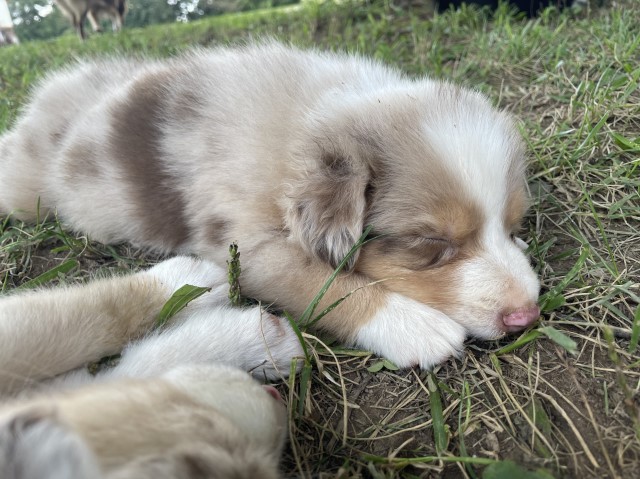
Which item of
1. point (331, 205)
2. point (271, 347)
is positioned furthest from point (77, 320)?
point (331, 205)

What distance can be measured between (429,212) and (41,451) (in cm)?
172

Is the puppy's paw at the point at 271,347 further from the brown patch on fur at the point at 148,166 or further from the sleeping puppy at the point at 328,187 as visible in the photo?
the brown patch on fur at the point at 148,166

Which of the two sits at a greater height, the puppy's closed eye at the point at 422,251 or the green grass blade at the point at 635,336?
the puppy's closed eye at the point at 422,251

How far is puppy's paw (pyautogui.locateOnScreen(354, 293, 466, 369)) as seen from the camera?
216 centimetres

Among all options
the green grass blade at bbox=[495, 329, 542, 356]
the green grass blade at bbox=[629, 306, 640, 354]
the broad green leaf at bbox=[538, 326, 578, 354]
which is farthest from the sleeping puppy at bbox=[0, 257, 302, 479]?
the green grass blade at bbox=[629, 306, 640, 354]

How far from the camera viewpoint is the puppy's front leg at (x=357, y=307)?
2.18 meters

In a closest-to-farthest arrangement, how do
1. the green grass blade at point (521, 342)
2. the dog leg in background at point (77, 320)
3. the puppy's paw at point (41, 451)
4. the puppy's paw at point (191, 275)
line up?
1. the puppy's paw at point (41, 451)
2. the dog leg in background at point (77, 320)
3. the green grass blade at point (521, 342)
4. the puppy's paw at point (191, 275)

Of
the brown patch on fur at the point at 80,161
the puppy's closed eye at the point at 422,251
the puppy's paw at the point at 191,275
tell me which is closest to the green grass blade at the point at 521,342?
the puppy's closed eye at the point at 422,251

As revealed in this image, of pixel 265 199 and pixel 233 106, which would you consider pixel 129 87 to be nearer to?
pixel 233 106

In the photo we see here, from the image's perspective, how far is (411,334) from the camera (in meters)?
2.20

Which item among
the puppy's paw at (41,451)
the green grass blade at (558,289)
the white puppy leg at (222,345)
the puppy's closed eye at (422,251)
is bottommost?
the green grass blade at (558,289)

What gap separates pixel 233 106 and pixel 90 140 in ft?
3.23

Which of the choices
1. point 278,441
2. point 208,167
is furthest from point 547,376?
point 208,167

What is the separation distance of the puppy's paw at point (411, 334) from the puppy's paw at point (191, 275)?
2.36 ft
